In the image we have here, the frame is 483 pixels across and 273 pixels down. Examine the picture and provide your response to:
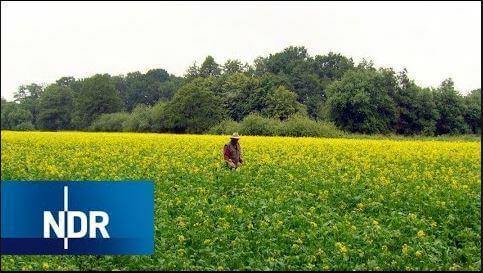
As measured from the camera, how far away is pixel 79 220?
8.84 meters

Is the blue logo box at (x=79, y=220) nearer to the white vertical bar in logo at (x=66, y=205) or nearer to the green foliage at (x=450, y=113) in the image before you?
the white vertical bar in logo at (x=66, y=205)

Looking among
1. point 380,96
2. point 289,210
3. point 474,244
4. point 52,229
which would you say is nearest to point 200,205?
point 289,210

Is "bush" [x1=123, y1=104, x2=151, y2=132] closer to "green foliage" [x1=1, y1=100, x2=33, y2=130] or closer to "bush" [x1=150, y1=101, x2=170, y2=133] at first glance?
"bush" [x1=150, y1=101, x2=170, y2=133]

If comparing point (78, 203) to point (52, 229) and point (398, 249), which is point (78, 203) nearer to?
point (52, 229)

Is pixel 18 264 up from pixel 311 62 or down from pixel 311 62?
down

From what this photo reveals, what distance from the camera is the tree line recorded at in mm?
42062

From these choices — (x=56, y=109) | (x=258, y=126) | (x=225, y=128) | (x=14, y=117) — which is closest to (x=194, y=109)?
(x=225, y=128)

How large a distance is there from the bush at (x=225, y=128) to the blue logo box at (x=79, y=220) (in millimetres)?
31823

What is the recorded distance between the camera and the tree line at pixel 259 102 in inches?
1656

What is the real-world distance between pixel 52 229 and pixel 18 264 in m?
0.66

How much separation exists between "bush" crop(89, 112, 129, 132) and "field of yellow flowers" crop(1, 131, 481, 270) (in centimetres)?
2229

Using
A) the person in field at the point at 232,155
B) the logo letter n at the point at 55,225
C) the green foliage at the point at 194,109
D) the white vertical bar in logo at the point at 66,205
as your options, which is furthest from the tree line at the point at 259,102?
the logo letter n at the point at 55,225

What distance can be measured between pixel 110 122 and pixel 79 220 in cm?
3674

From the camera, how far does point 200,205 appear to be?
12766mm
